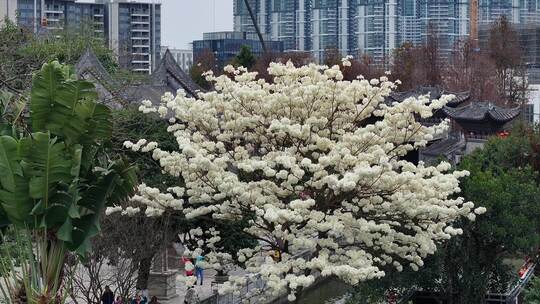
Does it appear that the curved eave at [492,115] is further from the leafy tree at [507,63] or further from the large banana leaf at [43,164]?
the large banana leaf at [43,164]

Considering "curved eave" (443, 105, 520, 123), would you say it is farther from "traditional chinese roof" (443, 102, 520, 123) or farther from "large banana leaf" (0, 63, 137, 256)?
"large banana leaf" (0, 63, 137, 256)

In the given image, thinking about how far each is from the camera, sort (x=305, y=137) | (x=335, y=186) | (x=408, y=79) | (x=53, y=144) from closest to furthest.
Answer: (x=53, y=144), (x=335, y=186), (x=305, y=137), (x=408, y=79)

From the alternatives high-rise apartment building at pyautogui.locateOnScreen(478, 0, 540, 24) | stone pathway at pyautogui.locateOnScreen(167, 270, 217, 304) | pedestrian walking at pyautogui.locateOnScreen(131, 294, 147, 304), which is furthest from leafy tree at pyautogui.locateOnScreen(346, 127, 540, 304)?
high-rise apartment building at pyautogui.locateOnScreen(478, 0, 540, 24)

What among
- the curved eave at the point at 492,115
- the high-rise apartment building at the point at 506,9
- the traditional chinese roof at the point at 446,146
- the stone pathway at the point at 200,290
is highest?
the high-rise apartment building at the point at 506,9

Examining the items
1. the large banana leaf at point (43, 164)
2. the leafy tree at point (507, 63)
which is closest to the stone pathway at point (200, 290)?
the large banana leaf at point (43, 164)

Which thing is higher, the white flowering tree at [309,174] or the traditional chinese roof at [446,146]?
the white flowering tree at [309,174]

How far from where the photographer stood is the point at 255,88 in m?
14.1

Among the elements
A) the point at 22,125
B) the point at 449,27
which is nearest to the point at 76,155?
the point at 22,125

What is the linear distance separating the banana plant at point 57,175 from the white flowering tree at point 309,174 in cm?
130

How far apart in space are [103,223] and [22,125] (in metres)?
5.90

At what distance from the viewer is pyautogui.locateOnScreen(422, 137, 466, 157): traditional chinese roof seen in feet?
128

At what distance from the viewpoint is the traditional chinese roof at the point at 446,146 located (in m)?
39.1

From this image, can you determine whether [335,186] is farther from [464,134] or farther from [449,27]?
[449,27]

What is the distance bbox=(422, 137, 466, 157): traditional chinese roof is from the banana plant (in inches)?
1088
